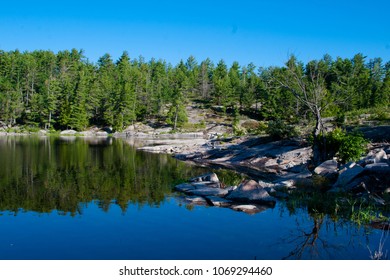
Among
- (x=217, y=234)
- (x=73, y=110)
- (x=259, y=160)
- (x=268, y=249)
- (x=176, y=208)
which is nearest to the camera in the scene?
(x=268, y=249)

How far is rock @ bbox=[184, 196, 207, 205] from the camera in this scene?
17416mm

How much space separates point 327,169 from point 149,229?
15.2 meters

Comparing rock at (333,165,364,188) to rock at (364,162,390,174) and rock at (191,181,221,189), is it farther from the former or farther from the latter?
rock at (191,181,221,189)

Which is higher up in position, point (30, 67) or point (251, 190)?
point (30, 67)

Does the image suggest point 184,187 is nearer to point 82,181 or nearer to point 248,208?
point 248,208

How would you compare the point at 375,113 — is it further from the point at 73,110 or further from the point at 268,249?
the point at 73,110

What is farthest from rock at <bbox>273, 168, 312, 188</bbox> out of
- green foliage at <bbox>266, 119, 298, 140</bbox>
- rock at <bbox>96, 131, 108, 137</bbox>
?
rock at <bbox>96, 131, 108, 137</bbox>

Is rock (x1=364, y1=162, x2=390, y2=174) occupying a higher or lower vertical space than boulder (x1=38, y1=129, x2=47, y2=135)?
higher

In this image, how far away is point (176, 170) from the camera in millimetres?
29625

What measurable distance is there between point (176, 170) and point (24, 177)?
11.3 metres

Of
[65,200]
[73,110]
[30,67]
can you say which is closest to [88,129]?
[73,110]

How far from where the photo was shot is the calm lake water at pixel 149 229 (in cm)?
1102

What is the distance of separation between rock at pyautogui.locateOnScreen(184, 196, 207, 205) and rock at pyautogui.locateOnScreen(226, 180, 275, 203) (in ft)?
4.11

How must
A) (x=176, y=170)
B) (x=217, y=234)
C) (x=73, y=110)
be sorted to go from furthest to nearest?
(x=73, y=110), (x=176, y=170), (x=217, y=234)
